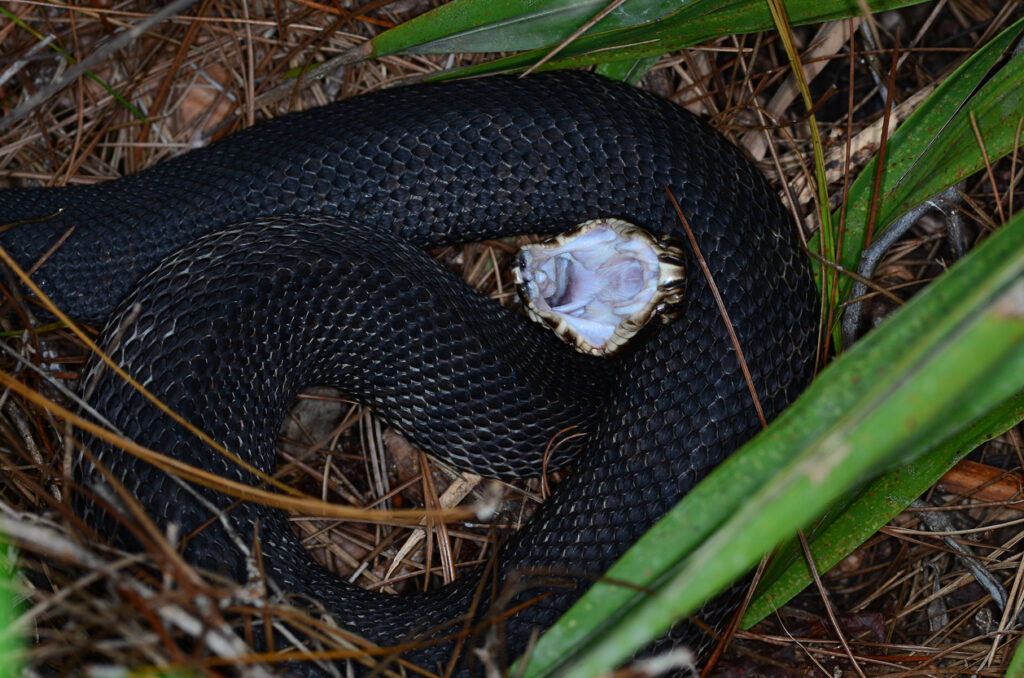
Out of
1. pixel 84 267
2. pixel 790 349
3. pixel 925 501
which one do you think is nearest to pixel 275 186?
pixel 84 267

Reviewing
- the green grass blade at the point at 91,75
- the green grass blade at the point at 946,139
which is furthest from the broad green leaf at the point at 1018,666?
the green grass blade at the point at 91,75

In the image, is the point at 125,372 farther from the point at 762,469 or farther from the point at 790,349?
the point at 790,349

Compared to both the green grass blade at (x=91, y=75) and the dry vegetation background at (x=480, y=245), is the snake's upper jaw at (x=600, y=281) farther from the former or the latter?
the green grass blade at (x=91, y=75)

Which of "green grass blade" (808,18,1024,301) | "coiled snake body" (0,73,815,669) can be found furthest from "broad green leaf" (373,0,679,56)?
"green grass blade" (808,18,1024,301)

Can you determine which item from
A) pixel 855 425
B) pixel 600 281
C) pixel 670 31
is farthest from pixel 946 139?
pixel 855 425

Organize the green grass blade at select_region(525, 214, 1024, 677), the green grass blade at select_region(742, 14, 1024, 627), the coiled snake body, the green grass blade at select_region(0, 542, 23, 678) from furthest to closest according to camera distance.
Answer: the green grass blade at select_region(742, 14, 1024, 627)
the coiled snake body
the green grass blade at select_region(0, 542, 23, 678)
the green grass blade at select_region(525, 214, 1024, 677)

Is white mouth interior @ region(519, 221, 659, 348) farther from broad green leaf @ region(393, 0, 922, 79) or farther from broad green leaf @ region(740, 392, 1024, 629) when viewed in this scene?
broad green leaf @ region(740, 392, 1024, 629)
